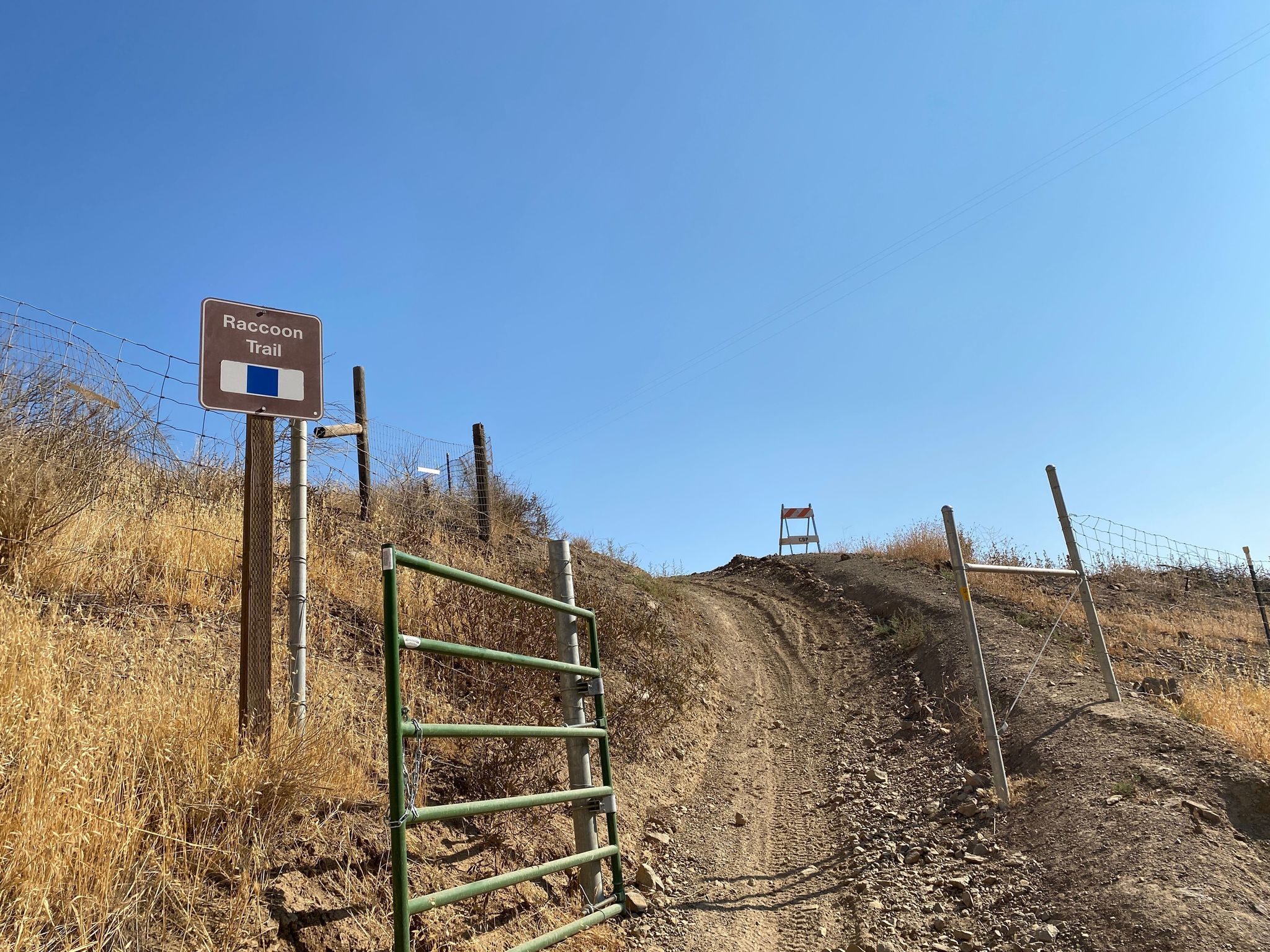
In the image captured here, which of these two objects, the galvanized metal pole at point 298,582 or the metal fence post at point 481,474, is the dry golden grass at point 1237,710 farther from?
the metal fence post at point 481,474

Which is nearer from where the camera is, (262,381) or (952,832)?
(262,381)

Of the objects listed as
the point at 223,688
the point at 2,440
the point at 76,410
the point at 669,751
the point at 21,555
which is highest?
the point at 76,410

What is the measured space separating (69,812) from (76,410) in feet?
16.4

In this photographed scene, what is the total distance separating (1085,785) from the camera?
20.6 ft

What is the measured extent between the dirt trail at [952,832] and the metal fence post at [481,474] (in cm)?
556

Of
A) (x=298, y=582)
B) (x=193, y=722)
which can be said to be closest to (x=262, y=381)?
(x=298, y=582)

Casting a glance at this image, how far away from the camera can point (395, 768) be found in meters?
3.33

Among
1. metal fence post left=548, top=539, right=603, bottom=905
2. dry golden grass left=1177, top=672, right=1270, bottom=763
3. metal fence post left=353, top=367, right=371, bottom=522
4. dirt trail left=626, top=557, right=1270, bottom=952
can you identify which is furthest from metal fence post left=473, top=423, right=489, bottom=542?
dry golden grass left=1177, top=672, right=1270, bottom=763

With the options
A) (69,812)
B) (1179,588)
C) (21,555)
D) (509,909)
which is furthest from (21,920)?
(1179,588)

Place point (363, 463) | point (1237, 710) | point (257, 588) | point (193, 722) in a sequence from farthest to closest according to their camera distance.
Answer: point (363, 463), point (1237, 710), point (257, 588), point (193, 722)

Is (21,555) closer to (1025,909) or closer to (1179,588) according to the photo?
(1025,909)

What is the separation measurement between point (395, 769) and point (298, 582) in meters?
1.88

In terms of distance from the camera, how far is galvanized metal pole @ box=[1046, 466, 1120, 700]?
25.6ft

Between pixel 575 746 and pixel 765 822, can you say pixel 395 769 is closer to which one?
pixel 575 746
